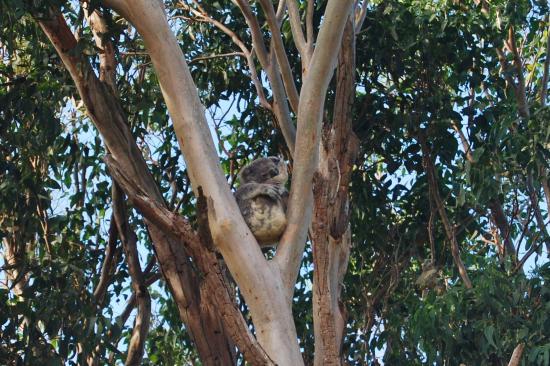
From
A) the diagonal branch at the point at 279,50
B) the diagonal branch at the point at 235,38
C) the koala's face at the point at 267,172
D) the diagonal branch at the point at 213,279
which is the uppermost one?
the diagonal branch at the point at 235,38

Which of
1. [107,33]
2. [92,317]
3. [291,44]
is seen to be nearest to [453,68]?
[291,44]

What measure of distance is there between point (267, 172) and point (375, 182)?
1405 millimetres

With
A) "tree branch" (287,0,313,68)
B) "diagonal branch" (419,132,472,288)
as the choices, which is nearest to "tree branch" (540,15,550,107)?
"diagonal branch" (419,132,472,288)

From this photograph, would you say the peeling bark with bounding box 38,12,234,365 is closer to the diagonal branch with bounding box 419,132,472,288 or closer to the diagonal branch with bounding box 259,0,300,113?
the diagonal branch with bounding box 259,0,300,113

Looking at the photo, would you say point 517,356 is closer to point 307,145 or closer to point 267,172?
point 267,172

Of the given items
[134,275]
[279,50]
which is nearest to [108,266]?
[134,275]

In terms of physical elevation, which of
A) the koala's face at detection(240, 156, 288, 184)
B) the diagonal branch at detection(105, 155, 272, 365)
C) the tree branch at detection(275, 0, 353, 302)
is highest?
the koala's face at detection(240, 156, 288, 184)

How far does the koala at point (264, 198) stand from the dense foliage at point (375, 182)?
92cm

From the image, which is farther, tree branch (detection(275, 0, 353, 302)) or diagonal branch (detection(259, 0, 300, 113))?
diagonal branch (detection(259, 0, 300, 113))

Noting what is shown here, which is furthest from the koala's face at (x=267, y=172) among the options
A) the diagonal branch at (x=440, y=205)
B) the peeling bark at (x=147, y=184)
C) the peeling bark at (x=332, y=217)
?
the diagonal branch at (x=440, y=205)

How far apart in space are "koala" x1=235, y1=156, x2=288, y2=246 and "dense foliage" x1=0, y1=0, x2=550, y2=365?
0.92 m

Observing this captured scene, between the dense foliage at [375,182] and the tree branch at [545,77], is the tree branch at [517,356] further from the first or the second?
the tree branch at [545,77]

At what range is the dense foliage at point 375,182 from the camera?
5.58 m

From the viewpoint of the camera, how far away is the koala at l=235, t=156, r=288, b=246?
188 inches
